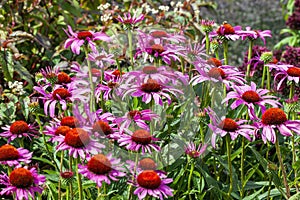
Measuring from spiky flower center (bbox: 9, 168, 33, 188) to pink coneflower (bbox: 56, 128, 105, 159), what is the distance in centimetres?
11

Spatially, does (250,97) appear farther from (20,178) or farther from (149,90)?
(20,178)

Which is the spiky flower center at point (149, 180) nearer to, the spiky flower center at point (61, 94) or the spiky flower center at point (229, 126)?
the spiky flower center at point (229, 126)

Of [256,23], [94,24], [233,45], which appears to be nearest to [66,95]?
[94,24]

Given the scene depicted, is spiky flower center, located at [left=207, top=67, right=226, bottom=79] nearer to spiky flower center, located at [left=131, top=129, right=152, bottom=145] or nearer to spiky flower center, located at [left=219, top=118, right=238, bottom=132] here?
spiky flower center, located at [left=219, top=118, right=238, bottom=132]

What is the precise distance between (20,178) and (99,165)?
0.69 ft

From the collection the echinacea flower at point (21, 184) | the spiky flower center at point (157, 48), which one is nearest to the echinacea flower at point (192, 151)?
the spiky flower center at point (157, 48)

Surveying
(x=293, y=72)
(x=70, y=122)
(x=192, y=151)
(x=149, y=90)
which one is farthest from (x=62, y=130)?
(x=293, y=72)

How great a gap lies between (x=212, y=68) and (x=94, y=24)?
1.68 meters

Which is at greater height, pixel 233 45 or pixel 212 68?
pixel 212 68

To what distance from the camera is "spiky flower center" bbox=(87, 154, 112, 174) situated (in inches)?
58.6

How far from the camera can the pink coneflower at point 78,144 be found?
151 centimetres

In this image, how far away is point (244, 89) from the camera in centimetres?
179

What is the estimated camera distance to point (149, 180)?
4.87ft

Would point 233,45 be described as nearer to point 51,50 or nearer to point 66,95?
point 51,50
